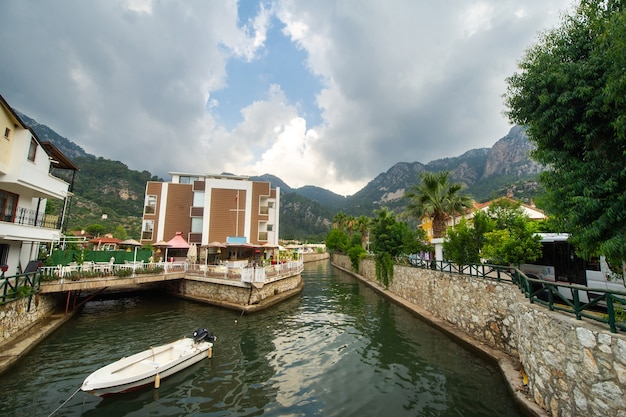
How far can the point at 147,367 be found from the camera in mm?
8703

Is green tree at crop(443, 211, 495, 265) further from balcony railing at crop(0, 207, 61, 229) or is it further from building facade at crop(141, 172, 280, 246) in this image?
balcony railing at crop(0, 207, 61, 229)

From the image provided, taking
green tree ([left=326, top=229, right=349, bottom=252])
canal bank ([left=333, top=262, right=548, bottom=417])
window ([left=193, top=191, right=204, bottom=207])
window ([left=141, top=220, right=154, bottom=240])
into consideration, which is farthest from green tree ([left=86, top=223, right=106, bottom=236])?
canal bank ([left=333, top=262, right=548, bottom=417])

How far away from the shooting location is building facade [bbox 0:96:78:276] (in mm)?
13188

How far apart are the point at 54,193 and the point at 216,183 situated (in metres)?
18.8

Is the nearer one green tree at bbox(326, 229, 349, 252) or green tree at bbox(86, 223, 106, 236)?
green tree at bbox(86, 223, 106, 236)

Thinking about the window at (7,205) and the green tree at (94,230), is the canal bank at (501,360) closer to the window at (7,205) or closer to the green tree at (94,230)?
the window at (7,205)

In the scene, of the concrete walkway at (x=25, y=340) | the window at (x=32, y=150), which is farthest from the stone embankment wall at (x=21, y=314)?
the window at (x=32, y=150)

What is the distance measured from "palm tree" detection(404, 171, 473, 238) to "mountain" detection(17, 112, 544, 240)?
158 cm

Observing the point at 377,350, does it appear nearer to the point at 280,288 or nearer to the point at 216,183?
the point at 280,288

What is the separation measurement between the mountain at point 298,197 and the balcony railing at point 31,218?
26.0 m

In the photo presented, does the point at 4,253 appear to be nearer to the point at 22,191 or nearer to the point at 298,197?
the point at 22,191

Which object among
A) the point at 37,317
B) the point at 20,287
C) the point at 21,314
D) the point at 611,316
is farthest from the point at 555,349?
the point at 37,317

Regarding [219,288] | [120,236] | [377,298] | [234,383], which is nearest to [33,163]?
[219,288]

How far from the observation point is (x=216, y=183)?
113 feet
